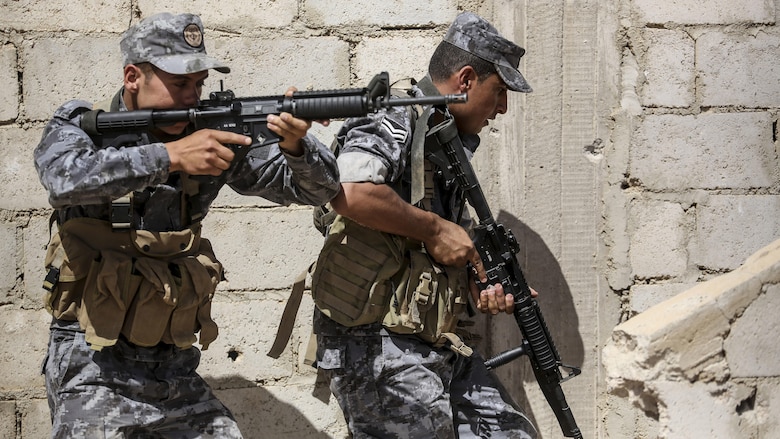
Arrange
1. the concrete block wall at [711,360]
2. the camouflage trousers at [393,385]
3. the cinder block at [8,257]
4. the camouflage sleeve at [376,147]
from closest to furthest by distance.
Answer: the concrete block wall at [711,360] → the camouflage sleeve at [376,147] → the camouflage trousers at [393,385] → the cinder block at [8,257]

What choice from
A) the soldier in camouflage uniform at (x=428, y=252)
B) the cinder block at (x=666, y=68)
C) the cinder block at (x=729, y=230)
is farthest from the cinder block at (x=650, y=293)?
the soldier in camouflage uniform at (x=428, y=252)

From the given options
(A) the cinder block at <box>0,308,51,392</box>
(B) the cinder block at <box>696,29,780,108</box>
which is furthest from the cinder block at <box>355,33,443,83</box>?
(A) the cinder block at <box>0,308,51,392</box>

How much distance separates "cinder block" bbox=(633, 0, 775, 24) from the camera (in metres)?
4.94

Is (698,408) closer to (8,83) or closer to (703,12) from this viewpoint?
(703,12)

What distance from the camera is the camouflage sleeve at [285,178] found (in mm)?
3465

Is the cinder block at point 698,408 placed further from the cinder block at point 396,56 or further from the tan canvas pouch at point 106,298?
the cinder block at point 396,56

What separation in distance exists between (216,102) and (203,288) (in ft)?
1.98

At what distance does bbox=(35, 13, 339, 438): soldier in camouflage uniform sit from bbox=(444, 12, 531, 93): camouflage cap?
830 millimetres

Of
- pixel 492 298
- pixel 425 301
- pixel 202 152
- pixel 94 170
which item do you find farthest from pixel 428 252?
pixel 94 170

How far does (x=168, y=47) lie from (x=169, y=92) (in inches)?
5.5

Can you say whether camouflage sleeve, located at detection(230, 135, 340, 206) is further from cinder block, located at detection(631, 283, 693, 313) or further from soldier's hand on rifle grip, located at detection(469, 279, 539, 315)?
cinder block, located at detection(631, 283, 693, 313)

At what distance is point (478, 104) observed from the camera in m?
4.06

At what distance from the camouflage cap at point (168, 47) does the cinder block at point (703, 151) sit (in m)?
2.14

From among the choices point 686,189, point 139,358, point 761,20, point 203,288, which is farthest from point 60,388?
point 761,20
